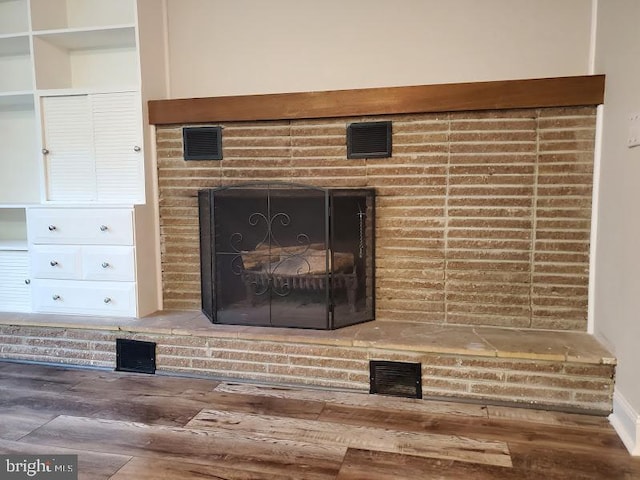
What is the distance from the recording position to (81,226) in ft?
7.89

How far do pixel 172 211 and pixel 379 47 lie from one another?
4.63ft

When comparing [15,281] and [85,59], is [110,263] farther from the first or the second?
[85,59]

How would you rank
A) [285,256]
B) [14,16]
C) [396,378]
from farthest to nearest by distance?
1. [14,16]
2. [285,256]
3. [396,378]

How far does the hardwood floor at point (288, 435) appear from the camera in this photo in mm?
1494

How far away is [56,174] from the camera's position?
2551mm

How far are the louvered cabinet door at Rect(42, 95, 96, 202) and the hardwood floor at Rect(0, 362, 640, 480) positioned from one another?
103cm

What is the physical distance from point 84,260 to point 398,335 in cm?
165

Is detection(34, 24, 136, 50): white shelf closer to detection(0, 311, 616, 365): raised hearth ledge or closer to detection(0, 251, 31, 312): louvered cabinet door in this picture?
detection(0, 251, 31, 312): louvered cabinet door

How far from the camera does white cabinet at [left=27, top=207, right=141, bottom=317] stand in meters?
2.39

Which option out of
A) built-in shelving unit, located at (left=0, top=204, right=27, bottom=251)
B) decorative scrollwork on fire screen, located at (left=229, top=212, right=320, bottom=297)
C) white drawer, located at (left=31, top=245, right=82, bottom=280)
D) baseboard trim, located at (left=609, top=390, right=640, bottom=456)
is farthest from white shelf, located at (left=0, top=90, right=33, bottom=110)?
baseboard trim, located at (left=609, top=390, right=640, bottom=456)

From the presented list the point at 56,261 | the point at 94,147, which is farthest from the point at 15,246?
the point at 94,147

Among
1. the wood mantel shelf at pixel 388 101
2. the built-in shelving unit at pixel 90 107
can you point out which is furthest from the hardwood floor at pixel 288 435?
the wood mantel shelf at pixel 388 101

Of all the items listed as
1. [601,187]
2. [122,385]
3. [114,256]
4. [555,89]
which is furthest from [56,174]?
[601,187]

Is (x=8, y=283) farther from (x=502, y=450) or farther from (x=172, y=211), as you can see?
(x=502, y=450)
